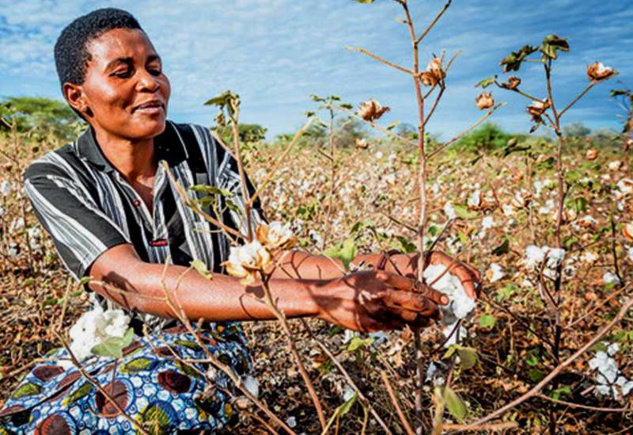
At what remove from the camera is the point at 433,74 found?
2.44ft

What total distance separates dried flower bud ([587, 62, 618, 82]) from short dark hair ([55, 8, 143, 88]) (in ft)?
3.59

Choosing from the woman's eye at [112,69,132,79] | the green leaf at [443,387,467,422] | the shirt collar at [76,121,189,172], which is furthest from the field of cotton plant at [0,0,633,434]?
the woman's eye at [112,69,132,79]

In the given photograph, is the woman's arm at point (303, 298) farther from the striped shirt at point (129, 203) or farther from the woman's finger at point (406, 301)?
the striped shirt at point (129, 203)

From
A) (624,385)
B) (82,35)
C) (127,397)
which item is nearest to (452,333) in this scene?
(127,397)

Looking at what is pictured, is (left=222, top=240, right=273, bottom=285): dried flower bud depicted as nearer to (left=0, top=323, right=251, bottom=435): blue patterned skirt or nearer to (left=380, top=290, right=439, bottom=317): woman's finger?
(left=380, top=290, right=439, bottom=317): woman's finger

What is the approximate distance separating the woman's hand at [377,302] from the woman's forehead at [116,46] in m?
0.88

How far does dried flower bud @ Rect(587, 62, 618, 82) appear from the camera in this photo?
1.05 m

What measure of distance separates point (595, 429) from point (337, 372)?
29.6 inches

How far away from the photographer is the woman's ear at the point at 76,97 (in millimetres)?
1386

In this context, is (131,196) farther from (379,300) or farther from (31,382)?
(379,300)

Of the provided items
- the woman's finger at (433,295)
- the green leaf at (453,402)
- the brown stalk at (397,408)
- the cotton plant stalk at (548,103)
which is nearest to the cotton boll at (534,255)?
the cotton plant stalk at (548,103)

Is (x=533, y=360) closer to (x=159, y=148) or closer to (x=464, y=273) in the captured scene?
(x=464, y=273)

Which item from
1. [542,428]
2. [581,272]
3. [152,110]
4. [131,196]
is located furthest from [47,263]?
[581,272]

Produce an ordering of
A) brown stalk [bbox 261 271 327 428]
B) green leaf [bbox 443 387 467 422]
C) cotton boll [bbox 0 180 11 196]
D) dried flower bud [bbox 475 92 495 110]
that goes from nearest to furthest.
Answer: green leaf [bbox 443 387 467 422], brown stalk [bbox 261 271 327 428], dried flower bud [bbox 475 92 495 110], cotton boll [bbox 0 180 11 196]
